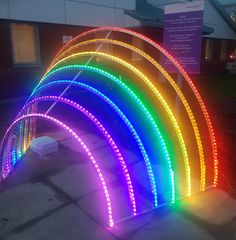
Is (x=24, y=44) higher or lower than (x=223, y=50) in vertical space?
higher

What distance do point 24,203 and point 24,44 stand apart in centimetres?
951

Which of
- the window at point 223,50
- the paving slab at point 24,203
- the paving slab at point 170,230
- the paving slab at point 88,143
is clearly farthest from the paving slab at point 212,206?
the window at point 223,50

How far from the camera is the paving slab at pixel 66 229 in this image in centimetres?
346

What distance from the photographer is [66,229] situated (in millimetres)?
3598

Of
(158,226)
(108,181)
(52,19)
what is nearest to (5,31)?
(52,19)

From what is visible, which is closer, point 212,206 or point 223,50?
point 212,206

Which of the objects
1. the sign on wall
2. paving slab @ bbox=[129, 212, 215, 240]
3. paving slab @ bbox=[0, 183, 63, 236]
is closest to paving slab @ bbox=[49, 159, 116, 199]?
paving slab @ bbox=[0, 183, 63, 236]

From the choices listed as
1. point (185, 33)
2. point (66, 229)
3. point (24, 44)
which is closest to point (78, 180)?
point (66, 229)

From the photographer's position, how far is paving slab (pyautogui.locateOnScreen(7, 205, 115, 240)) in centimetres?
346

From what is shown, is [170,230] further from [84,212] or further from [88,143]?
[88,143]

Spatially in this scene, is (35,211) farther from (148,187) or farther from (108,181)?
(148,187)

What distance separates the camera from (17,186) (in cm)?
462

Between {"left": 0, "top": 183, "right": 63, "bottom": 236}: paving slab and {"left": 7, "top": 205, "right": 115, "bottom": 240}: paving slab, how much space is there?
22 centimetres

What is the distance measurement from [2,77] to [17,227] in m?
8.97
